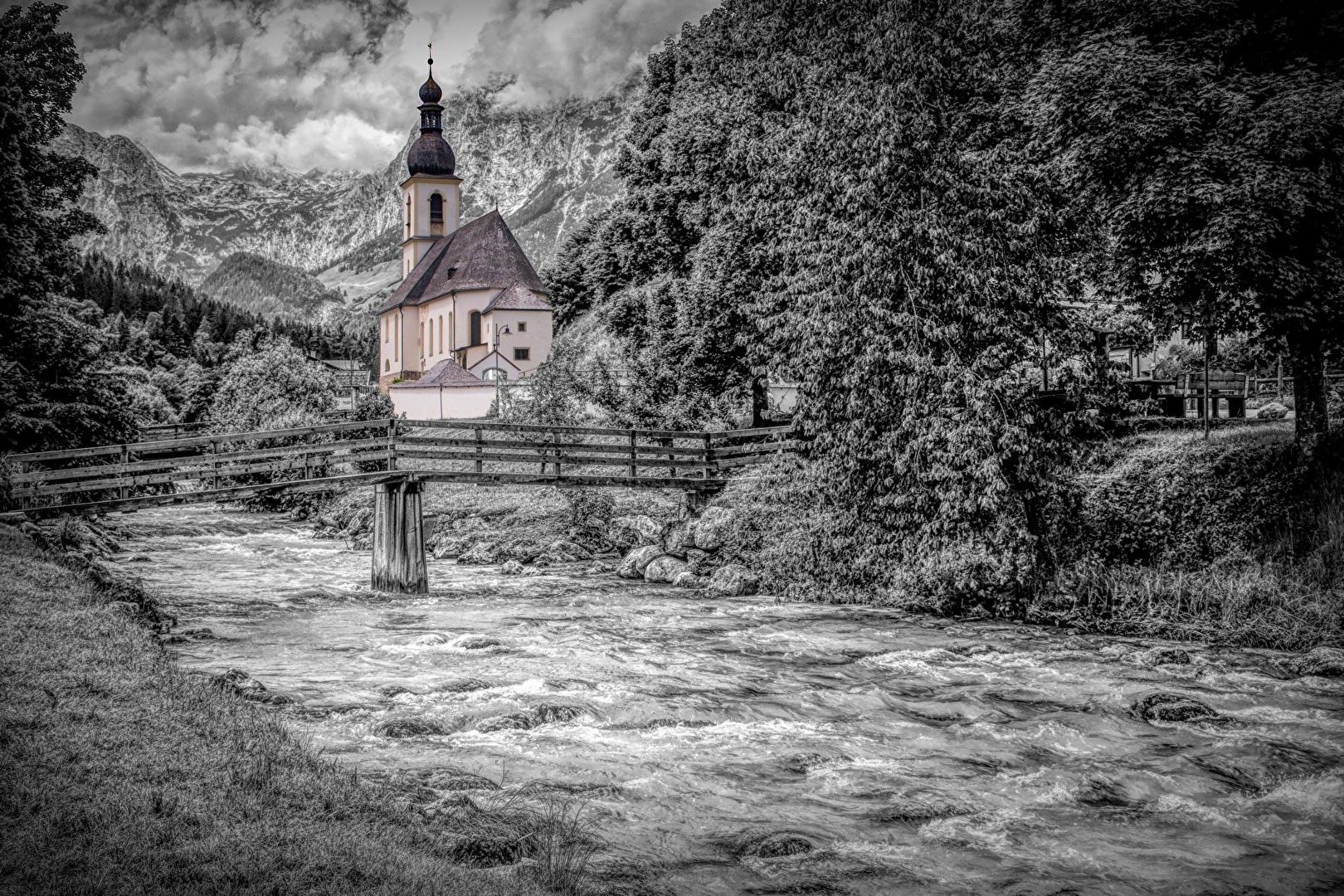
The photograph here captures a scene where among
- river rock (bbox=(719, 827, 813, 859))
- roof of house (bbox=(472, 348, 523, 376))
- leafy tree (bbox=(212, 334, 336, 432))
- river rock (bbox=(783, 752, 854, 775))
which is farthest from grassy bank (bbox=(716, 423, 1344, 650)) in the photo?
roof of house (bbox=(472, 348, 523, 376))

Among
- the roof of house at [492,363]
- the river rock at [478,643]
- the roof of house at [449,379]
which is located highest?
the roof of house at [492,363]

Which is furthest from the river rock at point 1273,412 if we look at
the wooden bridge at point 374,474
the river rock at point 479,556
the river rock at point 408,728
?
the river rock at point 408,728

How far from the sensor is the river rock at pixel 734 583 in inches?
977

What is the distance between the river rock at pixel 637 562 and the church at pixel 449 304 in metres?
37.7

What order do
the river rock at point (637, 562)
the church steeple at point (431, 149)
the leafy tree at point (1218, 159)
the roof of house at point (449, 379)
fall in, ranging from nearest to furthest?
the leafy tree at point (1218, 159)
the river rock at point (637, 562)
the roof of house at point (449, 379)
the church steeple at point (431, 149)

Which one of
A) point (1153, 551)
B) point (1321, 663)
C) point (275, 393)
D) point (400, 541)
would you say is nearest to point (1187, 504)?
point (1153, 551)

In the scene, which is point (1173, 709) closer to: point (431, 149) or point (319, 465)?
point (319, 465)

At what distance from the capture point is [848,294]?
22.2 meters

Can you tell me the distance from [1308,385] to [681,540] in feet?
50.7

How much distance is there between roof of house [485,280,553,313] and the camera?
77438 mm

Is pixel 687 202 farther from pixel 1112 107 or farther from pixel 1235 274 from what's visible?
pixel 1235 274

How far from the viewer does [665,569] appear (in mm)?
27672

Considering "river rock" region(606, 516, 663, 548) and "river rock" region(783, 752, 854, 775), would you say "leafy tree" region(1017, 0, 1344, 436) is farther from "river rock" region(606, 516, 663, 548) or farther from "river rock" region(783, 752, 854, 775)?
"river rock" region(606, 516, 663, 548)

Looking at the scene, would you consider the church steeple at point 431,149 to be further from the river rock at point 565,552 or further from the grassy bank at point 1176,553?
the grassy bank at point 1176,553
